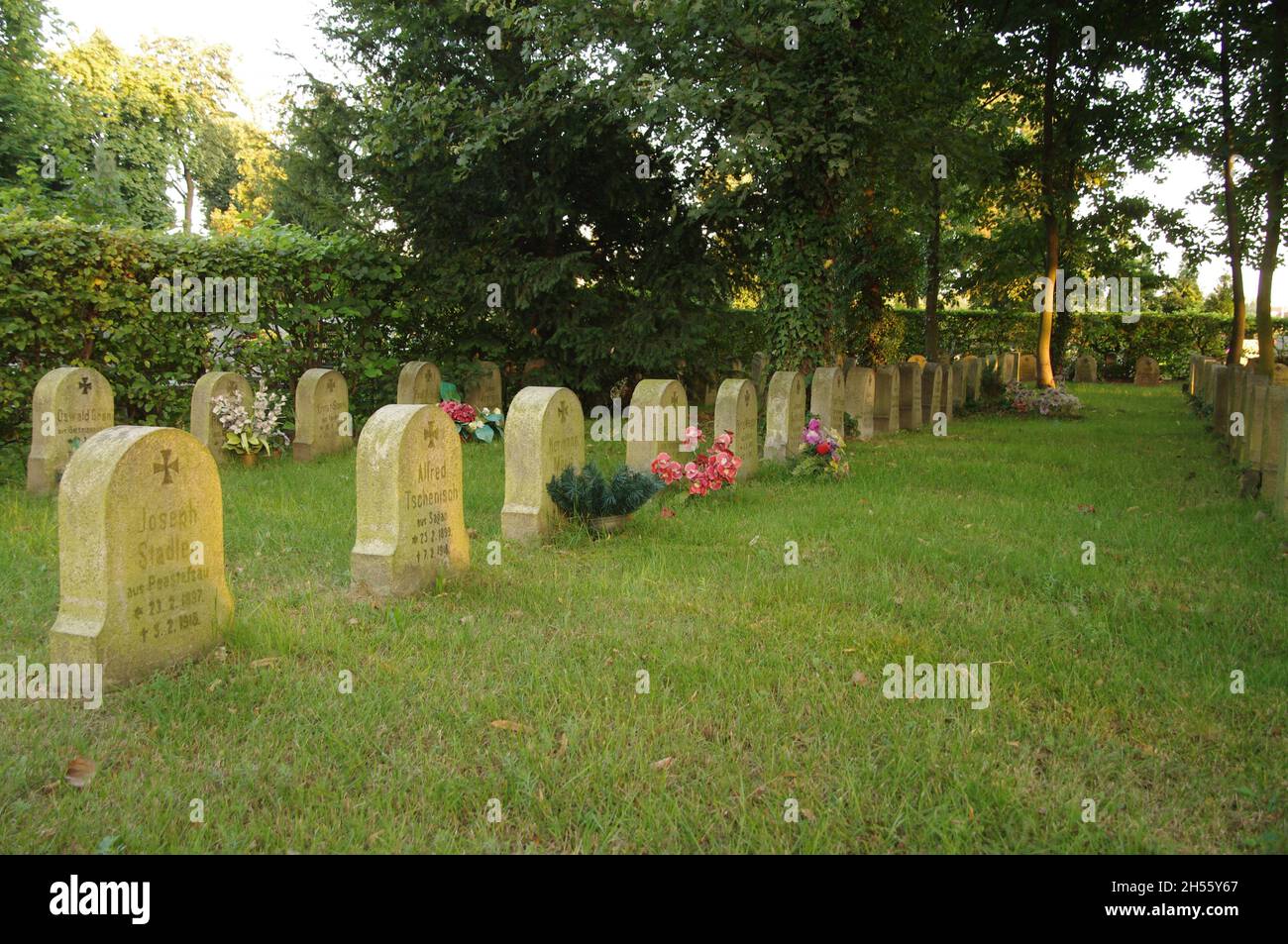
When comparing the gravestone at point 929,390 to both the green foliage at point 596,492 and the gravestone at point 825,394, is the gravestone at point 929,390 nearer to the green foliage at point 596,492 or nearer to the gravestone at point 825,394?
the gravestone at point 825,394

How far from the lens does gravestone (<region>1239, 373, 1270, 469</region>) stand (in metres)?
8.96

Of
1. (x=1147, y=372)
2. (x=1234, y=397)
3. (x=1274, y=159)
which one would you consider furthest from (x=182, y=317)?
(x=1147, y=372)

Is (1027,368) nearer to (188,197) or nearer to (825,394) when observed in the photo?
(825,394)

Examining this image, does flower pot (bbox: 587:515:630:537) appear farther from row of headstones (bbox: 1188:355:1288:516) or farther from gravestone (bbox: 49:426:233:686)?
row of headstones (bbox: 1188:355:1288:516)

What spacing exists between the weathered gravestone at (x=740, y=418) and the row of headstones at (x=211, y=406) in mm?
5022

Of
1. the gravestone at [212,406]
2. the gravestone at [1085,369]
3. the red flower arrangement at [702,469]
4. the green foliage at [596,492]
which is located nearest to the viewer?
the green foliage at [596,492]

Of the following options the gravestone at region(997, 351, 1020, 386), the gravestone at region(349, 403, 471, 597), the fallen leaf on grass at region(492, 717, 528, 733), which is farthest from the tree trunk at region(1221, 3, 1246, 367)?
the fallen leaf on grass at region(492, 717, 528, 733)

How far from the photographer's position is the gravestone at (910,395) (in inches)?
623

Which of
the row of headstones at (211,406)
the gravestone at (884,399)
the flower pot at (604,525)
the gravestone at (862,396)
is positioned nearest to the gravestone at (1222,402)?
the gravestone at (884,399)

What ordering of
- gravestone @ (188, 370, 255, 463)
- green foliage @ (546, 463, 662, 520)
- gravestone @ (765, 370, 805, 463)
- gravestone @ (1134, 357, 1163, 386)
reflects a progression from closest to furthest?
→ 1. green foliage @ (546, 463, 662, 520)
2. gravestone @ (188, 370, 255, 463)
3. gravestone @ (765, 370, 805, 463)
4. gravestone @ (1134, 357, 1163, 386)

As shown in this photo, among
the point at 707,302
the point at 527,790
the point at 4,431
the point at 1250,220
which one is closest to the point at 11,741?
the point at 527,790

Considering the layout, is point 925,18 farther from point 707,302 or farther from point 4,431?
point 4,431

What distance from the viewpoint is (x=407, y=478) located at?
5691 mm

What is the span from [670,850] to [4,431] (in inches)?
391
